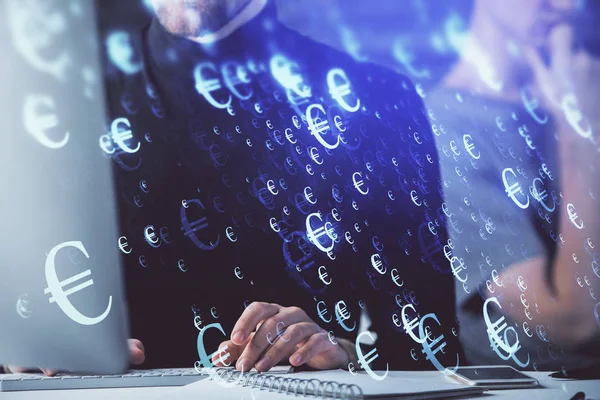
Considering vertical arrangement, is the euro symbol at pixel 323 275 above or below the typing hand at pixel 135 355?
above

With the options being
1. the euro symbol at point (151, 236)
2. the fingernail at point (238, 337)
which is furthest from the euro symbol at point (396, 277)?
the euro symbol at point (151, 236)

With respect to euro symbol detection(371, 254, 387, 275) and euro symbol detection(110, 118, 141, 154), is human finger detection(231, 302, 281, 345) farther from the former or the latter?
euro symbol detection(110, 118, 141, 154)

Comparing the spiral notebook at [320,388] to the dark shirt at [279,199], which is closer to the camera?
the spiral notebook at [320,388]

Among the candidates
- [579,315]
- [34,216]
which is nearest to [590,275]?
[579,315]

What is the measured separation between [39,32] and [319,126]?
13.7 inches

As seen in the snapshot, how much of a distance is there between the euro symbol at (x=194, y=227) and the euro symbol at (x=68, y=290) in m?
0.24

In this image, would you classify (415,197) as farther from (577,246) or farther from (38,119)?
(38,119)

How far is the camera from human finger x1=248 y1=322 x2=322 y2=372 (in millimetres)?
556

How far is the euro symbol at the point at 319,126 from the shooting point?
64 cm

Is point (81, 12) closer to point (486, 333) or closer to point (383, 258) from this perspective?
point (383, 258)

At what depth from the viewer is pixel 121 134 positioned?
71 centimetres

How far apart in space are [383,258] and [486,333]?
161mm

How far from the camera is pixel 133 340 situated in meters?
0.65

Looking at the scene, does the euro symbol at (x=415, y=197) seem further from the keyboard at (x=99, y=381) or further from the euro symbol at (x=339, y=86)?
the keyboard at (x=99, y=381)
